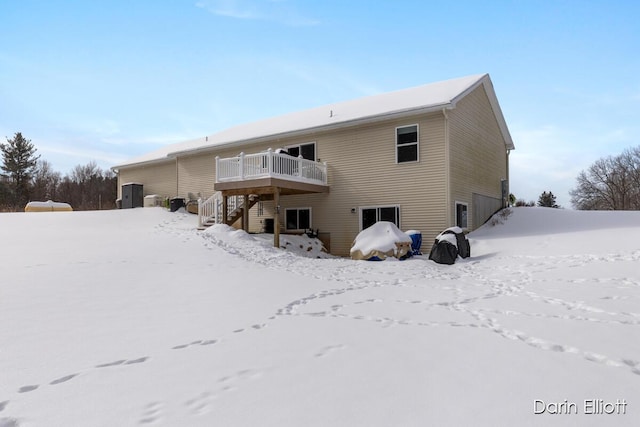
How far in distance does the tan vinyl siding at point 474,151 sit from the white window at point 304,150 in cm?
573

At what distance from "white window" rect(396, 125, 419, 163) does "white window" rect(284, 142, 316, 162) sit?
379 centimetres

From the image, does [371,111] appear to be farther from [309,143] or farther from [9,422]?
[9,422]

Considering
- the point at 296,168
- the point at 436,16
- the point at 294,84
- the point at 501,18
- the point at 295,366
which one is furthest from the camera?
the point at 294,84

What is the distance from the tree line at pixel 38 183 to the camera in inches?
1609

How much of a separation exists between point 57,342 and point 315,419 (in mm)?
2821

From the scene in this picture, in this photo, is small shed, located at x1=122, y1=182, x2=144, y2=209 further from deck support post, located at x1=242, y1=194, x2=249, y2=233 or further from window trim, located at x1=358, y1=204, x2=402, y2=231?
window trim, located at x1=358, y1=204, x2=402, y2=231

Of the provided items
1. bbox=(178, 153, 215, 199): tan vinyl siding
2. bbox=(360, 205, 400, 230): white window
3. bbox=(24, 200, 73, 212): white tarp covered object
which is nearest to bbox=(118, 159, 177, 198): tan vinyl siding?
bbox=(178, 153, 215, 199): tan vinyl siding

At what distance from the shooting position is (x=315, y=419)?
7.01 feet

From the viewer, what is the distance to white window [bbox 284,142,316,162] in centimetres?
1605

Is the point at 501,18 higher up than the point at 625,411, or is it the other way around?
the point at 501,18

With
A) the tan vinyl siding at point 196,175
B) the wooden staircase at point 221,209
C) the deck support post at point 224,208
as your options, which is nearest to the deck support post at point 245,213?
the wooden staircase at point 221,209

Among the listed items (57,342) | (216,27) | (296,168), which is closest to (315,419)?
(57,342)

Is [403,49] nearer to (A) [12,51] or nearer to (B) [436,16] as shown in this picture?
(B) [436,16]

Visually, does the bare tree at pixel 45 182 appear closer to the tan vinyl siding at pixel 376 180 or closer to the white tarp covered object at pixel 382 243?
the tan vinyl siding at pixel 376 180
